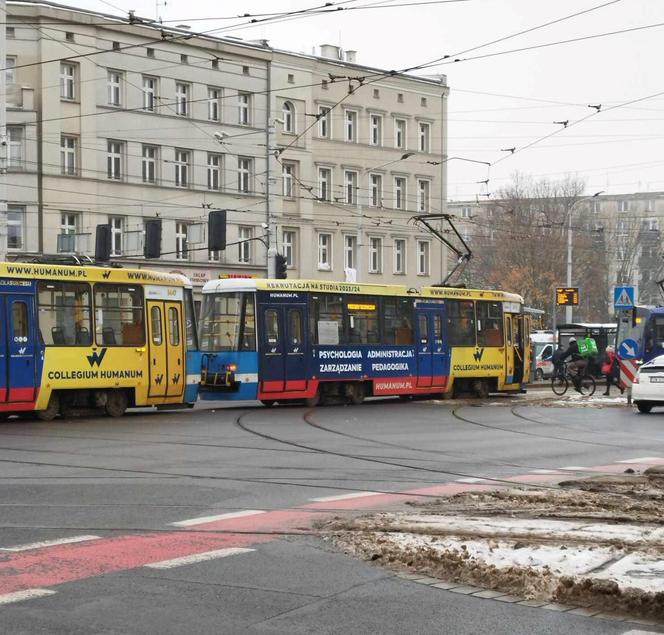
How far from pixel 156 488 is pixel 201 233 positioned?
4161 centimetres

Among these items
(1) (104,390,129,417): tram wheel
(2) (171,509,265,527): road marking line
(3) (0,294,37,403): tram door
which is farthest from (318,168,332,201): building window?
(2) (171,509,265,527): road marking line

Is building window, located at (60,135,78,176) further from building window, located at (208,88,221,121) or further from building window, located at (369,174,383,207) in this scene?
building window, located at (369,174,383,207)

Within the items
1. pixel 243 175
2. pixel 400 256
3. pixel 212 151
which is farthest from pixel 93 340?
pixel 400 256

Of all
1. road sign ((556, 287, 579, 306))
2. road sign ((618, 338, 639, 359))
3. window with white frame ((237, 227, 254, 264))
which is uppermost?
window with white frame ((237, 227, 254, 264))

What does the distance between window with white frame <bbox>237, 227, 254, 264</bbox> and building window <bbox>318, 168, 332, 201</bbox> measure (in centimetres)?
469

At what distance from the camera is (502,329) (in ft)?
116

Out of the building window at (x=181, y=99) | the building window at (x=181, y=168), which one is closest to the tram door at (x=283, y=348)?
the building window at (x=181, y=168)

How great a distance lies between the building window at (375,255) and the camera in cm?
6292

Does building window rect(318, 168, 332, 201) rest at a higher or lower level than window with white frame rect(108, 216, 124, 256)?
higher

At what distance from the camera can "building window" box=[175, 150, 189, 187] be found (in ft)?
176

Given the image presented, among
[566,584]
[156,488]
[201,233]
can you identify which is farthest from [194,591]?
[201,233]

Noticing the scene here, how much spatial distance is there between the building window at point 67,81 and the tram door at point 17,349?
28.2 meters

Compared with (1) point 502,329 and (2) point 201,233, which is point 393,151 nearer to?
(2) point 201,233

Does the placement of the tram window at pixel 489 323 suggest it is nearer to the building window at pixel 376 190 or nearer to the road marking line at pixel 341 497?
the road marking line at pixel 341 497
